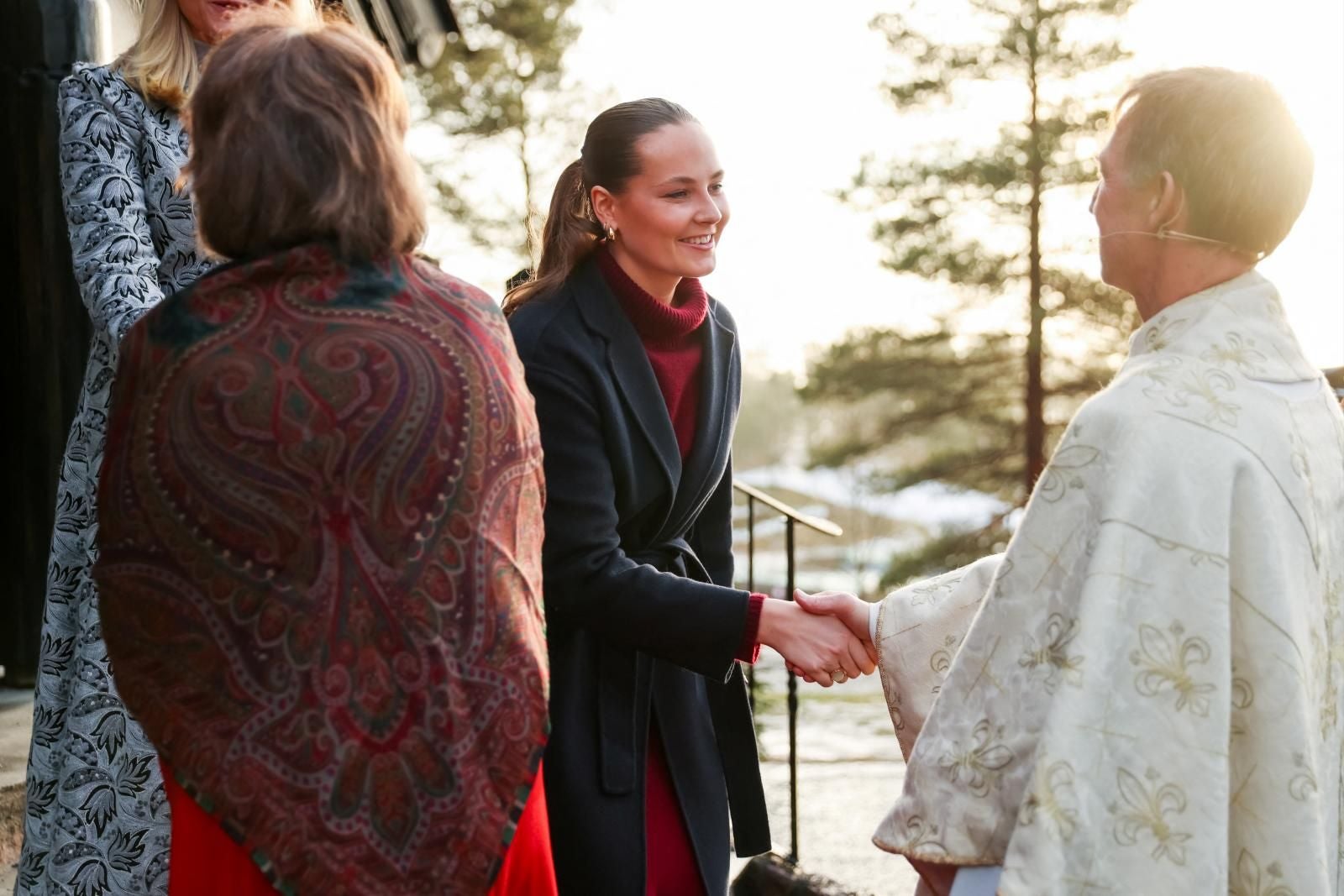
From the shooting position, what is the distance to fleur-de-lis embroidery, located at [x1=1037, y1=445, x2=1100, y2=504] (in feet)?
6.16

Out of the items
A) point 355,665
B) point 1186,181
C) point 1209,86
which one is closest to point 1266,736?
point 1186,181

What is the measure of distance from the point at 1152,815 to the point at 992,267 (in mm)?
19552

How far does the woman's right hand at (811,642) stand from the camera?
2.63 m

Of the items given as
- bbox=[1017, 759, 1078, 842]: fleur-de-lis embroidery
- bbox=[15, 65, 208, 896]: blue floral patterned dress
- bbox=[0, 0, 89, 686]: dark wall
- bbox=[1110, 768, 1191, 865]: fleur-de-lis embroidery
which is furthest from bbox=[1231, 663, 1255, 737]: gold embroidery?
bbox=[0, 0, 89, 686]: dark wall

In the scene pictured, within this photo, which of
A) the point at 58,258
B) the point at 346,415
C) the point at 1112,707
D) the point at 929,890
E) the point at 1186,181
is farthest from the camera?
the point at 58,258

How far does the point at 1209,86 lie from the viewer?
75.9 inches

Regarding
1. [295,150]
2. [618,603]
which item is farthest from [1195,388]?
[295,150]

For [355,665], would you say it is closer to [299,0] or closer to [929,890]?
[929,890]

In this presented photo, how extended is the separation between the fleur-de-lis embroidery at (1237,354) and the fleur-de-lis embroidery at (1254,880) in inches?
25.3

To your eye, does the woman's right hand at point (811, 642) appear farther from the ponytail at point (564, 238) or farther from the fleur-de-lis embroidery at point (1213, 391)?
the fleur-de-lis embroidery at point (1213, 391)

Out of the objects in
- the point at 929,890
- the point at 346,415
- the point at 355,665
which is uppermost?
the point at 346,415

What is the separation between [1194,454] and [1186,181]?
391mm

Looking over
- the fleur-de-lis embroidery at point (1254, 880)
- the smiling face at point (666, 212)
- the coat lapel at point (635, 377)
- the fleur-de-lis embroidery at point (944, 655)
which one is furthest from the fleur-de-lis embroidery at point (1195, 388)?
the smiling face at point (666, 212)

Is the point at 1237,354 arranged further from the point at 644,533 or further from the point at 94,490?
the point at 94,490
